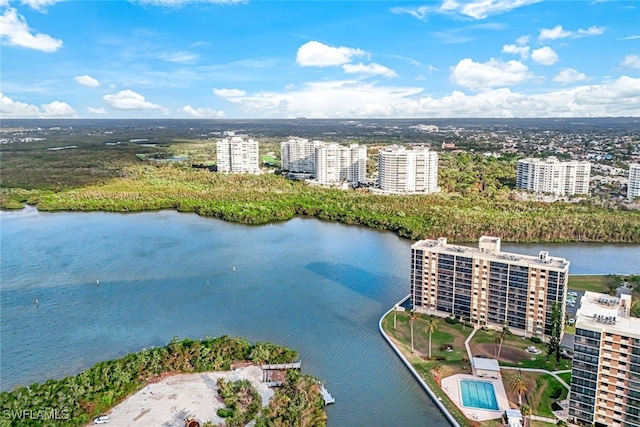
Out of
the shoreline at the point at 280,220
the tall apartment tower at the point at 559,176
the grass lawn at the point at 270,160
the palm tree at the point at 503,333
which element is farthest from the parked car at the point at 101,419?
the grass lawn at the point at 270,160

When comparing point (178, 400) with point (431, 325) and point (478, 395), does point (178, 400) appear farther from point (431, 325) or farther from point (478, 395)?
point (478, 395)

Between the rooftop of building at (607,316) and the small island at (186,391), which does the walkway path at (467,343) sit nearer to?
the rooftop of building at (607,316)

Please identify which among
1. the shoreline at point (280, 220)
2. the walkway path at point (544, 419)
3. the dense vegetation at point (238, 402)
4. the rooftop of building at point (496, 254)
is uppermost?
the rooftop of building at point (496, 254)

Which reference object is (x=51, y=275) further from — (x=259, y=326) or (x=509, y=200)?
(x=509, y=200)

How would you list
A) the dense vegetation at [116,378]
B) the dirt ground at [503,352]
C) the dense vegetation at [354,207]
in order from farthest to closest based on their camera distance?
the dense vegetation at [354,207], the dirt ground at [503,352], the dense vegetation at [116,378]

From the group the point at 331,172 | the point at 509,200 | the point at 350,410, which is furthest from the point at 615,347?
the point at 331,172

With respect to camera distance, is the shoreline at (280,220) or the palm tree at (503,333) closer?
the palm tree at (503,333)

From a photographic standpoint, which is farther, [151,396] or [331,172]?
[331,172]
